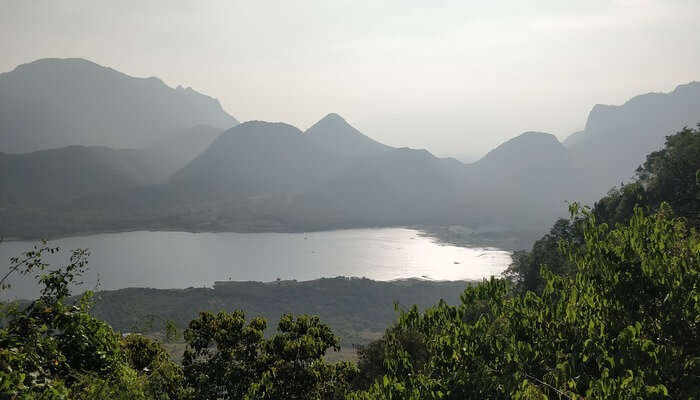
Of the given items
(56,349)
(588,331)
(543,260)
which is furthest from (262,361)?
(543,260)

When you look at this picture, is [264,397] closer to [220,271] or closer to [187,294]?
[187,294]

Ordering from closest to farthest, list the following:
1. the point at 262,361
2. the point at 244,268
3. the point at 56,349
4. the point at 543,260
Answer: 1. the point at 56,349
2. the point at 262,361
3. the point at 543,260
4. the point at 244,268

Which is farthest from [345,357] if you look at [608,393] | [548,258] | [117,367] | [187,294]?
[608,393]

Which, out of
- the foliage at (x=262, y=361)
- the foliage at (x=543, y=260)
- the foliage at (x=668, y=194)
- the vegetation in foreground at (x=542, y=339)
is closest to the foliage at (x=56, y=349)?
the vegetation in foreground at (x=542, y=339)

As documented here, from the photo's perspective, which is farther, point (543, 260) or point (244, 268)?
point (244, 268)

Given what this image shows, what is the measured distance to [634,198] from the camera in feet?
176

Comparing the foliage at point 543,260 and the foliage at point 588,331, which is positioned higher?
the foliage at point 588,331

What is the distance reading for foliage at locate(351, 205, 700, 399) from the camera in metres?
8.12

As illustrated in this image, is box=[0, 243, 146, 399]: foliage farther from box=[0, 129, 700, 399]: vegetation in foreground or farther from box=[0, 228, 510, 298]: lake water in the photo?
box=[0, 228, 510, 298]: lake water

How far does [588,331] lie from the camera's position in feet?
31.2

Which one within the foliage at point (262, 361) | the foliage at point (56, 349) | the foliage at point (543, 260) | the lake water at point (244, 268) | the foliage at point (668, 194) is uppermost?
the foliage at point (668, 194)

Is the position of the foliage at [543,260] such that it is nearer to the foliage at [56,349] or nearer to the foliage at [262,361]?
the foliage at [262,361]

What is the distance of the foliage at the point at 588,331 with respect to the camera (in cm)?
812

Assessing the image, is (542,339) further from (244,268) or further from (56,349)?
(244,268)
